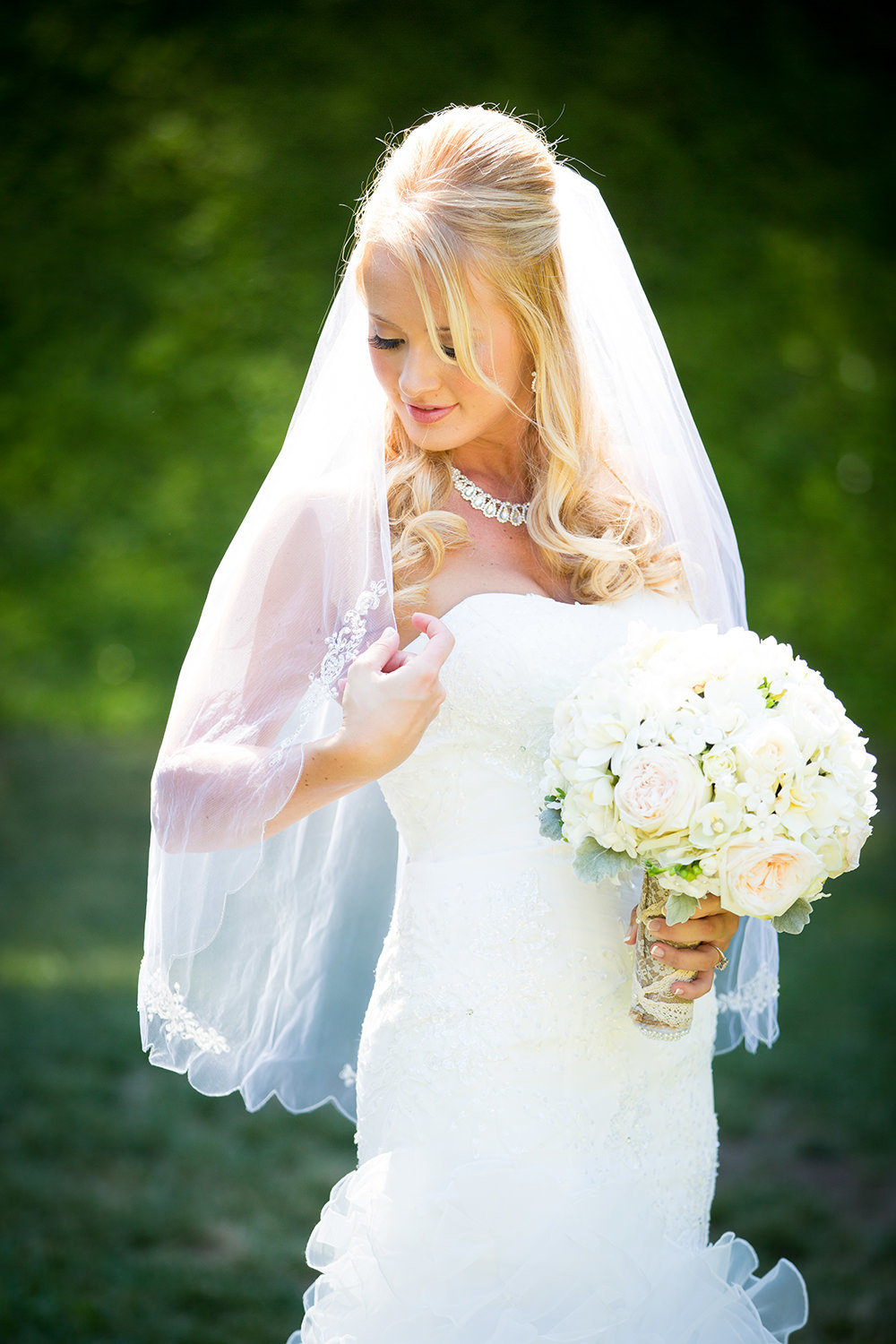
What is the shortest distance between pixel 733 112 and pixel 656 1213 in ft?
32.5

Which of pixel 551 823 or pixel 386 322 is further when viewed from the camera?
pixel 386 322

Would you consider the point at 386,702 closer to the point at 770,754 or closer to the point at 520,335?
the point at 770,754

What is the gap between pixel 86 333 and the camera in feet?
36.0

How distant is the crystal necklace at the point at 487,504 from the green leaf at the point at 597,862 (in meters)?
0.83

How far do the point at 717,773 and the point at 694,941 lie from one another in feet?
1.12

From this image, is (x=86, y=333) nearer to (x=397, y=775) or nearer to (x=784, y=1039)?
(x=784, y=1039)

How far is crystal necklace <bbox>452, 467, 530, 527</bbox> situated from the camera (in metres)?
2.74

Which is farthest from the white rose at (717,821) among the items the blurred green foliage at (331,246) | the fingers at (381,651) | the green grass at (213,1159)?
the blurred green foliage at (331,246)

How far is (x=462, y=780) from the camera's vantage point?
2537 mm

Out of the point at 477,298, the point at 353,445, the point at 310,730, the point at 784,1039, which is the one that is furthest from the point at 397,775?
the point at 784,1039

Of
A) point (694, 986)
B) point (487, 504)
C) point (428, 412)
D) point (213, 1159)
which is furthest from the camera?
point (213, 1159)

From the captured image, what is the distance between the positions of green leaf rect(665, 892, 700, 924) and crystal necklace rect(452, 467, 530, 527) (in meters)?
0.93

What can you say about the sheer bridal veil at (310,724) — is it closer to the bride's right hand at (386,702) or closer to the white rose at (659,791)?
the bride's right hand at (386,702)

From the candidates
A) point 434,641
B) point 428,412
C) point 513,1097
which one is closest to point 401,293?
point 428,412
